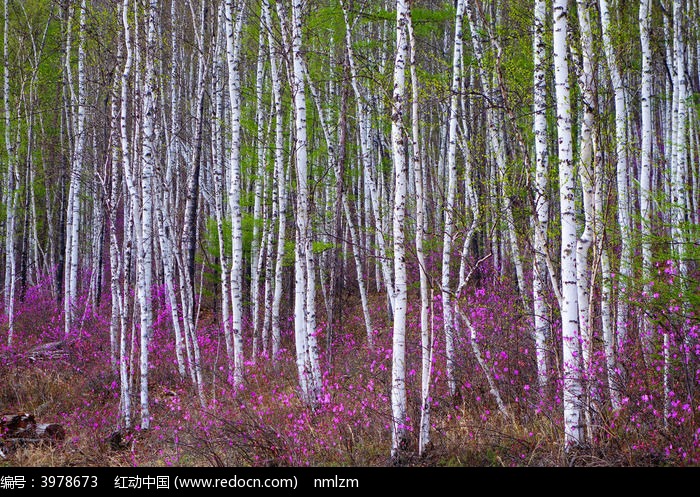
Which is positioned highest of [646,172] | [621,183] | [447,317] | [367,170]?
[367,170]

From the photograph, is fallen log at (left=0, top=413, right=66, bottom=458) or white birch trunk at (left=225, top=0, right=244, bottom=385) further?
white birch trunk at (left=225, top=0, right=244, bottom=385)

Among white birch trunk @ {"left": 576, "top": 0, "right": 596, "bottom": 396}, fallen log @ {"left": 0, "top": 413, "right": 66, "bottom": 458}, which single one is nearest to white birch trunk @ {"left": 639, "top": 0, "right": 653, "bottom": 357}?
white birch trunk @ {"left": 576, "top": 0, "right": 596, "bottom": 396}

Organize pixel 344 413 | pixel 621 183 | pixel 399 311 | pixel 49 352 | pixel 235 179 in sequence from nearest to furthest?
pixel 399 311, pixel 344 413, pixel 621 183, pixel 235 179, pixel 49 352

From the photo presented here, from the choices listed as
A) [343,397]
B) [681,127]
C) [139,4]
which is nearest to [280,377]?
[343,397]

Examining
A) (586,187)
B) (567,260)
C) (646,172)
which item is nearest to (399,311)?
Answer: (567,260)

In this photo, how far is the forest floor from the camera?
504cm

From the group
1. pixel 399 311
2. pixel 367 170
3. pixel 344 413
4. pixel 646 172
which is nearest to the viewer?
pixel 399 311

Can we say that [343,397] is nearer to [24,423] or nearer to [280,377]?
[280,377]

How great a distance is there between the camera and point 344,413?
6609mm

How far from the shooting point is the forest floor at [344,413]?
16.5ft

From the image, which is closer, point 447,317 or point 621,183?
point 621,183

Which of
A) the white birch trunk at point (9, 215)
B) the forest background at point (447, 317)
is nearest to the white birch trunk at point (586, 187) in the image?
the forest background at point (447, 317)

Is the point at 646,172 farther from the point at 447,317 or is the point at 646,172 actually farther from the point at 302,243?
the point at 302,243

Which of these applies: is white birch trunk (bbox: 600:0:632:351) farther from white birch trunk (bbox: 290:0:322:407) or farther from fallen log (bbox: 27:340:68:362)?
fallen log (bbox: 27:340:68:362)
